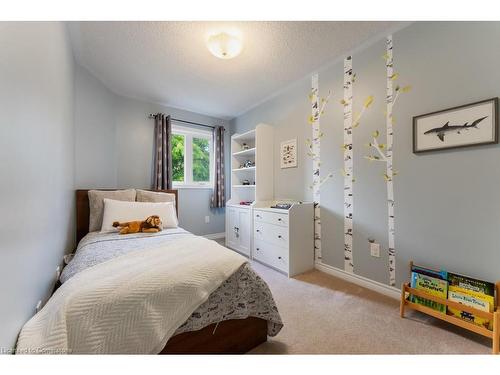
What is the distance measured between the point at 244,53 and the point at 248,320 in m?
2.23

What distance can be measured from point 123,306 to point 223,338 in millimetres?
545

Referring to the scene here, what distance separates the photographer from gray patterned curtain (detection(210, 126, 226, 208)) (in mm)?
3594

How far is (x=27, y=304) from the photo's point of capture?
85cm

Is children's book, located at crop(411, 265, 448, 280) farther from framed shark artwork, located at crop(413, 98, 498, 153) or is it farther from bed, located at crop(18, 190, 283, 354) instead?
bed, located at crop(18, 190, 283, 354)

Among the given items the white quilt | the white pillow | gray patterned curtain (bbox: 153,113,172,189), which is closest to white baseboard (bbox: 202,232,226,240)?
gray patterned curtain (bbox: 153,113,172,189)

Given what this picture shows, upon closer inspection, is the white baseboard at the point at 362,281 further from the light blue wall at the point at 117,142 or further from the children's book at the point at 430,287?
the light blue wall at the point at 117,142

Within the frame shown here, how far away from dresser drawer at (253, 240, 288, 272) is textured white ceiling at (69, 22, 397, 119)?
2.05m

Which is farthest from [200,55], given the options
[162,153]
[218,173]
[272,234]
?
[272,234]

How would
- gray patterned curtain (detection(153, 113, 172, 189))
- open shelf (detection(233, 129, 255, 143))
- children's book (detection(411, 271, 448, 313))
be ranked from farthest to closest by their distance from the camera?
1. open shelf (detection(233, 129, 255, 143))
2. gray patterned curtain (detection(153, 113, 172, 189))
3. children's book (detection(411, 271, 448, 313))

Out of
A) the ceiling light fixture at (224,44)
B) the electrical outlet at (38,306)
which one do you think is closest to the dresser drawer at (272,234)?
the ceiling light fixture at (224,44)

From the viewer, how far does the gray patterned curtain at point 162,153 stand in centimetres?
303

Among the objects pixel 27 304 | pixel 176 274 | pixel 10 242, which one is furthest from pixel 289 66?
Answer: pixel 27 304

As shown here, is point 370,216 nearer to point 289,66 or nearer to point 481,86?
point 481,86

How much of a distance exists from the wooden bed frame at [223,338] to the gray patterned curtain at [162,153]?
2.45m
